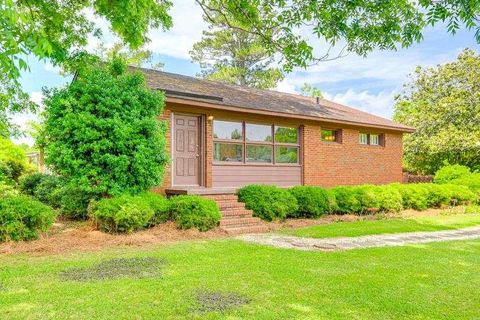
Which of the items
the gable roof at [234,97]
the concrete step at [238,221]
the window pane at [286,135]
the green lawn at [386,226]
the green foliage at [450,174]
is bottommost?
the green lawn at [386,226]

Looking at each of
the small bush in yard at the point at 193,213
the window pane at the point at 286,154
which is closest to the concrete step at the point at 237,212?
the small bush in yard at the point at 193,213

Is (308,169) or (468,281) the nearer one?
(468,281)

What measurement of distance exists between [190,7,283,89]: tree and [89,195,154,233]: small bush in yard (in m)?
24.3

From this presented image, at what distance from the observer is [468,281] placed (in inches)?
200

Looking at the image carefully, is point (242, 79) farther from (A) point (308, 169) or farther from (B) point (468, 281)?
(B) point (468, 281)

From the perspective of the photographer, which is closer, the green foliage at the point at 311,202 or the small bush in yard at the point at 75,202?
the small bush in yard at the point at 75,202

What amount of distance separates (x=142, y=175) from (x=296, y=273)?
489 cm

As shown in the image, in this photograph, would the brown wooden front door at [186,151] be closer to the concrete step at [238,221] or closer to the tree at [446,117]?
the concrete step at [238,221]

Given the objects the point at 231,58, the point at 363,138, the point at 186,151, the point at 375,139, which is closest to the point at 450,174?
the point at 375,139

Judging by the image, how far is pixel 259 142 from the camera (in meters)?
13.1

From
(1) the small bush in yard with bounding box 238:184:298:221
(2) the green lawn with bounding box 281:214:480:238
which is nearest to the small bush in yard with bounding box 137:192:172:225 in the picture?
(1) the small bush in yard with bounding box 238:184:298:221

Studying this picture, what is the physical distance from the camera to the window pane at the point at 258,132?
508 inches

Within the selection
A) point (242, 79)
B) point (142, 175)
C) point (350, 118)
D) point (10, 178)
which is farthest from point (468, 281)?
point (242, 79)

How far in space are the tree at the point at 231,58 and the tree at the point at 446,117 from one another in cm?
1185
